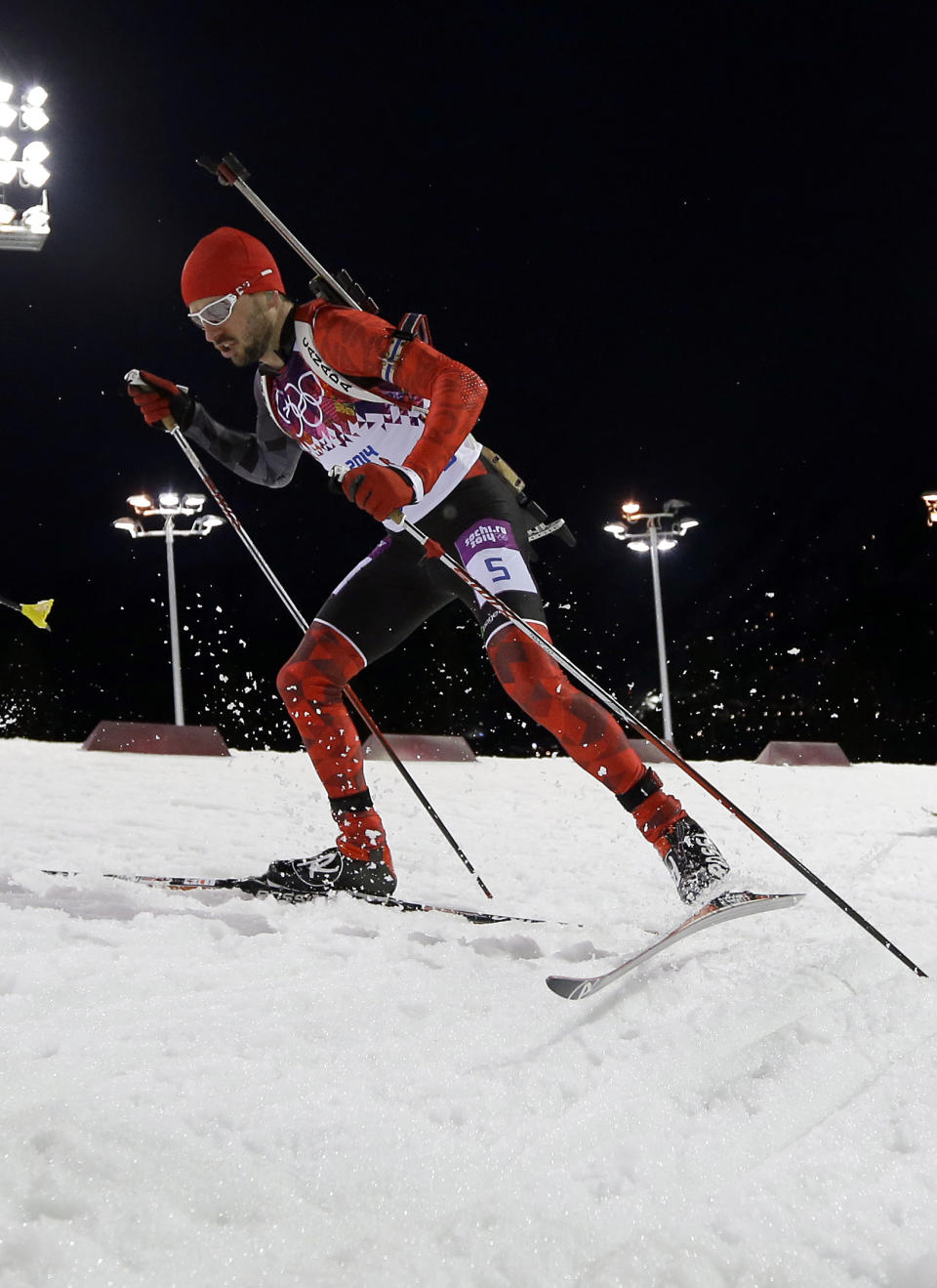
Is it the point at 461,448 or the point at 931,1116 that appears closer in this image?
the point at 931,1116

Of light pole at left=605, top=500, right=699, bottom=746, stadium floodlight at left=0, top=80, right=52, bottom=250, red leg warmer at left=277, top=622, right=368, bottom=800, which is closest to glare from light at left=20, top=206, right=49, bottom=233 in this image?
stadium floodlight at left=0, top=80, right=52, bottom=250

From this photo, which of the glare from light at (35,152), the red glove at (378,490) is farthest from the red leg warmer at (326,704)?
the glare from light at (35,152)

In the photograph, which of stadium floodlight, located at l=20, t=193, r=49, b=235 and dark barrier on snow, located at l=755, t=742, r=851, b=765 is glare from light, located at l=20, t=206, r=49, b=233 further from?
dark barrier on snow, located at l=755, t=742, r=851, b=765

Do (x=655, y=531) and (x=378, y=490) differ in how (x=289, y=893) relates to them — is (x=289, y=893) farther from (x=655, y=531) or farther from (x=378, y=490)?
(x=655, y=531)

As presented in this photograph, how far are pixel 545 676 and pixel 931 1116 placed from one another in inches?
64.7

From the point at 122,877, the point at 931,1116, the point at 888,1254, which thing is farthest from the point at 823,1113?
the point at 122,877

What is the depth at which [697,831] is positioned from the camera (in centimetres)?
289

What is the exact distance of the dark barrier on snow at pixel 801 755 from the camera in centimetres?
1214

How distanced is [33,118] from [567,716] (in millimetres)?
10305

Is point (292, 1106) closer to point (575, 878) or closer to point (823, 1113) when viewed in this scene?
point (823, 1113)

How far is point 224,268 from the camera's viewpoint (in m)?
3.13

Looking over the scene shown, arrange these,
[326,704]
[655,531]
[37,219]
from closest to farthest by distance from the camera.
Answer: [326,704]
[37,219]
[655,531]

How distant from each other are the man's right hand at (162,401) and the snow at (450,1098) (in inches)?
63.3

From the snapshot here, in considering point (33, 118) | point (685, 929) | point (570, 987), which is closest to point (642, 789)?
point (685, 929)
